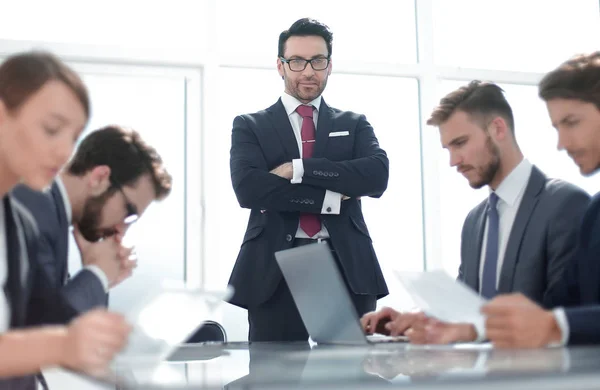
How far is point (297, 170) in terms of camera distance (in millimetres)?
3244

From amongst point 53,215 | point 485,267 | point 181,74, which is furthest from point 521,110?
point 53,215

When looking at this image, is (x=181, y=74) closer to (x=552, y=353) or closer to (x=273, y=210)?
(x=273, y=210)

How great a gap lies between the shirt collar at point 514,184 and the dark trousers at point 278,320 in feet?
3.15

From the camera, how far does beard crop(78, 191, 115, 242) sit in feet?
7.54

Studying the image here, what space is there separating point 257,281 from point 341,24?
3.07 m

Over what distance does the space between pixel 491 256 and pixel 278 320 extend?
107 cm

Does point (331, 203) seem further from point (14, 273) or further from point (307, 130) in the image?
point (14, 273)

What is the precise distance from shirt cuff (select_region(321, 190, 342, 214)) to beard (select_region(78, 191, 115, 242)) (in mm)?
1106

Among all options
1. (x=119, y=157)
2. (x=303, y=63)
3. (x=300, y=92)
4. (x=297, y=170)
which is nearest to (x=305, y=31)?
(x=303, y=63)

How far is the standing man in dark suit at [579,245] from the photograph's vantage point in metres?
1.57

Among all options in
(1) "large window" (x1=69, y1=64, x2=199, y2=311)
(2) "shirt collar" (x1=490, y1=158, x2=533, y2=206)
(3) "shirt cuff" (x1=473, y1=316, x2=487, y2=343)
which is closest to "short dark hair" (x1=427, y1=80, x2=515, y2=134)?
(2) "shirt collar" (x1=490, y1=158, x2=533, y2=206)

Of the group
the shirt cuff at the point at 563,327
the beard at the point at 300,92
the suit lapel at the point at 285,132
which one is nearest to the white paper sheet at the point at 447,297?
the shirt cuff at the point at 563,327

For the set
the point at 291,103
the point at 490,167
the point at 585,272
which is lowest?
the point at 585,272

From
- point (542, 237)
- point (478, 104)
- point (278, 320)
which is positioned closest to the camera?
point (542, 237)
